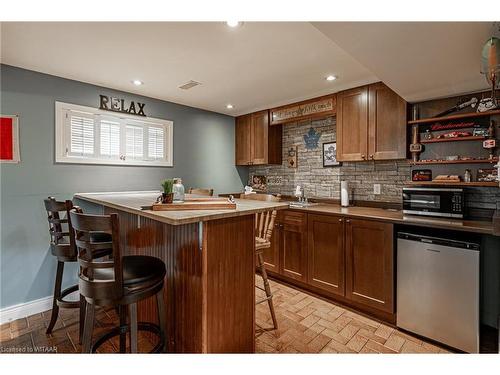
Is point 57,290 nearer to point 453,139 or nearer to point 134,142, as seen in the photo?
point 134,142

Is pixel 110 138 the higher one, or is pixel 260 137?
pixel 260 137

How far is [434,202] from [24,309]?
13.1ft

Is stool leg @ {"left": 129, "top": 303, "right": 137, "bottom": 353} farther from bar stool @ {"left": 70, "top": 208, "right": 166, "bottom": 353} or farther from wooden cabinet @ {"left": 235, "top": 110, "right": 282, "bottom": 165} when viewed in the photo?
wooden cabinet @ {"left": 235, "top": 110, "right": 282, "bottom": 165}

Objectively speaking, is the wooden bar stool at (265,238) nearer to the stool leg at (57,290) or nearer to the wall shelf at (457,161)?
the wall shelf at (457,161)

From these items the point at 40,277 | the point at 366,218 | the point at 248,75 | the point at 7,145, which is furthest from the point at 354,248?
the point at 7,145

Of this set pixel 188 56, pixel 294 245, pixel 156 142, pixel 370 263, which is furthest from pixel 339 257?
pixel 156 142

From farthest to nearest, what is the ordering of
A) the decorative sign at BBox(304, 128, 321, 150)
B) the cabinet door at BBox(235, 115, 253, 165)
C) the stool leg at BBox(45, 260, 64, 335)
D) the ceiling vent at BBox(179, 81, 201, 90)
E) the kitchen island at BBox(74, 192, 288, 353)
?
the cabinet door at BBox(235, 115, 253, 165) → the decorative sign at BBox(304, 128, 321, 150) → the ceiling vent at BBox(179, 81, 201, 90) → the stool leg at BBox(45, 260, 64, 335) → the kitchen island at BBox(74, 192, 288, 353)

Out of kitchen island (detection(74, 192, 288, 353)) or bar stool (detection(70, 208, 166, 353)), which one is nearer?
bar stool (detection(70, 208, 166, 353))

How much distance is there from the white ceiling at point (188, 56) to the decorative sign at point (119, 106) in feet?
0.52

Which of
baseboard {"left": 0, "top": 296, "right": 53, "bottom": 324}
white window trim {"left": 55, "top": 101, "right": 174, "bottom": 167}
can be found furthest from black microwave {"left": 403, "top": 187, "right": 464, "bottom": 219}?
baseboard {"left": 0, "top": 296, "right": 53, "bottom": 324}

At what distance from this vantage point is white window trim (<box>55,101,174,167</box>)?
272 cm

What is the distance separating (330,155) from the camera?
11.6 ft

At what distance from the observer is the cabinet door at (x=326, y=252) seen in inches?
106

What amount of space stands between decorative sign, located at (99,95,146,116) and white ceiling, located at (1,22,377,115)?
0.52 feet
